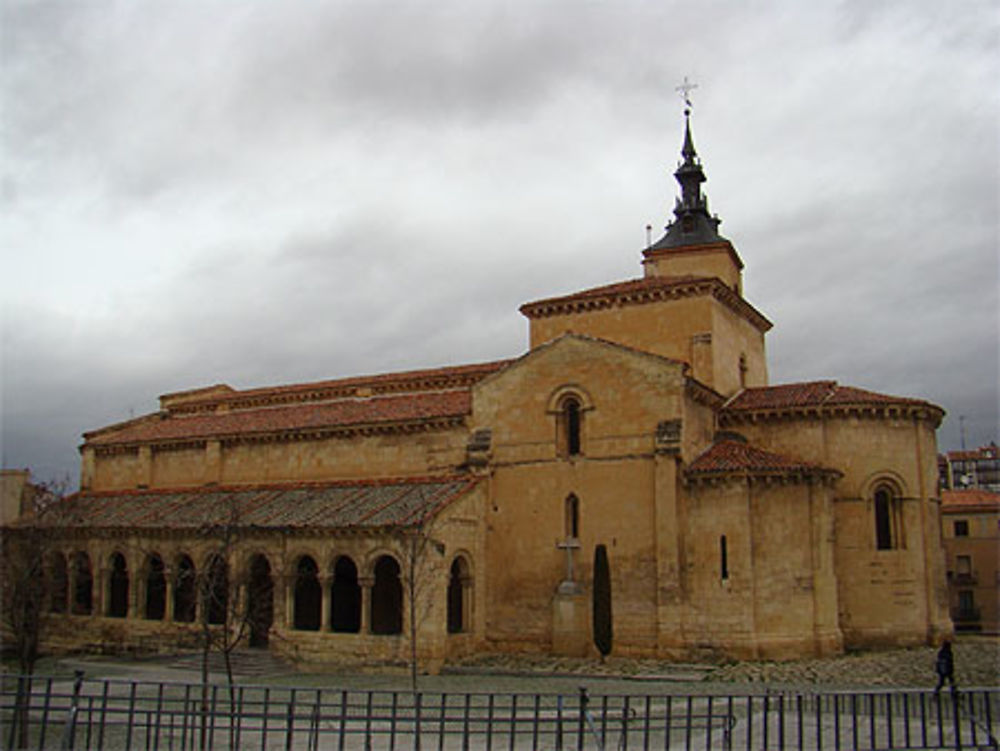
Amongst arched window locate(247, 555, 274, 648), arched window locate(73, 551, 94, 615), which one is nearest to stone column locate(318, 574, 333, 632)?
arched window locate(247, 555, 274, 648)

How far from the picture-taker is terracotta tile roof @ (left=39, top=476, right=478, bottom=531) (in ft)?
104

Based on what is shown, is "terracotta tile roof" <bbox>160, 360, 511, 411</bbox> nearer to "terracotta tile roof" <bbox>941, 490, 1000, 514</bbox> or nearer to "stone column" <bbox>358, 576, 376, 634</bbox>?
Answer: "stone column" <bbox>358, 576, 376, 634</bbox>

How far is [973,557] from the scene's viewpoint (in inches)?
2120

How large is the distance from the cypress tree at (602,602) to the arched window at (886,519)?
907cm

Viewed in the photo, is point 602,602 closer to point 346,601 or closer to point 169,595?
point 346,601

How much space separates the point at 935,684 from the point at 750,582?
5868 millimetres

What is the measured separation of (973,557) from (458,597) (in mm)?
34686

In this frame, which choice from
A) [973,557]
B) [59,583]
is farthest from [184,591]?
[973,557]

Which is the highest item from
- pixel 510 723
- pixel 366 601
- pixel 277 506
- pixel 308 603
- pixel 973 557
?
pixel 277 506

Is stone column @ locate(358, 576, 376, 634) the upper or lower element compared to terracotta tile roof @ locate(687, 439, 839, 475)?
lower

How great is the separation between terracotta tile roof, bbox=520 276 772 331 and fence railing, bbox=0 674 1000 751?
1634 centimetres

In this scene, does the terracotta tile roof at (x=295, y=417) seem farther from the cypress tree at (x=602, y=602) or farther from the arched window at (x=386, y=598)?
the cypress tree at (x=602, y=602)

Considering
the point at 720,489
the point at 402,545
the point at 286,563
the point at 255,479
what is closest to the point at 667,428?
the point at 720,489

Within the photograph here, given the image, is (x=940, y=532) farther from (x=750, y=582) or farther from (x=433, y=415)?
(x=433, y=415)
